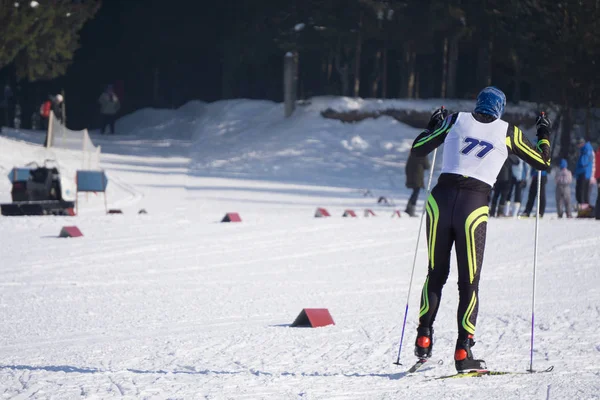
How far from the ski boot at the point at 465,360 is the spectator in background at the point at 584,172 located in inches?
574

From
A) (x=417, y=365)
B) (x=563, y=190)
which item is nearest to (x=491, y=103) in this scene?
(x=417, y=365)

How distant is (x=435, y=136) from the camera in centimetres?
682

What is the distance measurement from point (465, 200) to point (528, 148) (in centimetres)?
53

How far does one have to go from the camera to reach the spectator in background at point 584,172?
20.6 m

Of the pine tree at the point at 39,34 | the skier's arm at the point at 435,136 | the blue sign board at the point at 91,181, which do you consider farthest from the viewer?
the pine tree at the point at 39,34

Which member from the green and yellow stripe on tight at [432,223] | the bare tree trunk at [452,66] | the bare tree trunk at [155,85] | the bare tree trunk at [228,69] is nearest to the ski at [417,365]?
the green and yellow stripe on tight at [432,223]

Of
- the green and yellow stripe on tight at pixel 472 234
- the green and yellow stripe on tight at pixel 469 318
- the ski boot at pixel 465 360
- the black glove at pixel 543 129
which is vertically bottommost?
the ski boot at pixel 465 360

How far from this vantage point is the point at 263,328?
29.0 feet

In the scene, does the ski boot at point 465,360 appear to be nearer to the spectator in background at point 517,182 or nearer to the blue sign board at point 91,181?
the spectator in background at point 517,182

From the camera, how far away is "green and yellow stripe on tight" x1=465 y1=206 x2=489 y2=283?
6.63 m

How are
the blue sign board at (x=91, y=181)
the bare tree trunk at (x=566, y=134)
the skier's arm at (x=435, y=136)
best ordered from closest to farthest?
the skier's arm at (x=435, y=136) < the blue sign board at (x=91, y=181) < the bare tree trunk at (x=566, y=134)

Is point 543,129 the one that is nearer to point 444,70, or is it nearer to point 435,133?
point 435,133

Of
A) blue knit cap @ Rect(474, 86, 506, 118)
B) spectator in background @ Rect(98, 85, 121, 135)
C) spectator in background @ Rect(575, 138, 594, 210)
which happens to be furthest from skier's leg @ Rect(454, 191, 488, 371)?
spectator in background @ Rect(98, 85, 121, 135)

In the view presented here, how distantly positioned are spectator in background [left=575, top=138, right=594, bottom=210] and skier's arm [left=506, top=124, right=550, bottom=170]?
14134 millimetres
